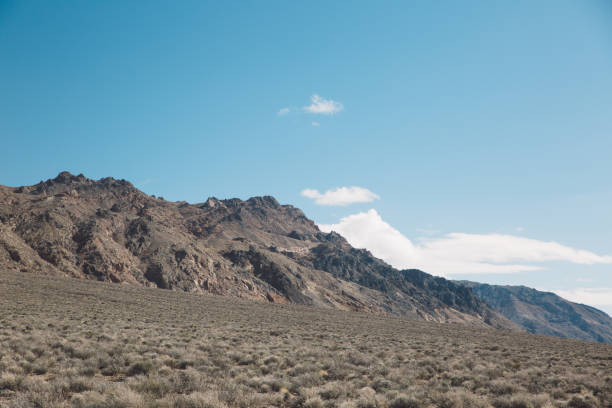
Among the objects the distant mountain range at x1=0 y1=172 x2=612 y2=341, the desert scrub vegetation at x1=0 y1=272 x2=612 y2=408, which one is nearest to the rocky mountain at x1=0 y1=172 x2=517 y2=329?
the distant mountain range at x1=0 y1=172 x2=612 y2=341

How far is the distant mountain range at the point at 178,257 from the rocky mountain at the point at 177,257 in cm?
25

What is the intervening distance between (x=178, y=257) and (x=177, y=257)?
0.24 metres

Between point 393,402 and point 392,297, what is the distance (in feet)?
421

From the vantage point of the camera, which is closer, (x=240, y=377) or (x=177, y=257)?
(x=240, y=377)

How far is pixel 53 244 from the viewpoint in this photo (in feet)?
210

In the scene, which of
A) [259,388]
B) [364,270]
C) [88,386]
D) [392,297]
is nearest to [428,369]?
[259,388]

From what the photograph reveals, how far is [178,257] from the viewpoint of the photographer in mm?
80438

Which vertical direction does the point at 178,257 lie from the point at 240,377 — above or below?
above

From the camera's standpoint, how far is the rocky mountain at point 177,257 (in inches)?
2532

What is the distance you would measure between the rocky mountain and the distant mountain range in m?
0.25

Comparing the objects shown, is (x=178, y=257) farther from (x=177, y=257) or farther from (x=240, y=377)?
(x=240, y=377)

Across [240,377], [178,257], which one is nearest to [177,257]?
[178,257]

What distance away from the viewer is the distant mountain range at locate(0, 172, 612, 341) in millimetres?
64312

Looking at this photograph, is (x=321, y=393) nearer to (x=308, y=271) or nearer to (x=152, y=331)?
(x=152, y=331)
